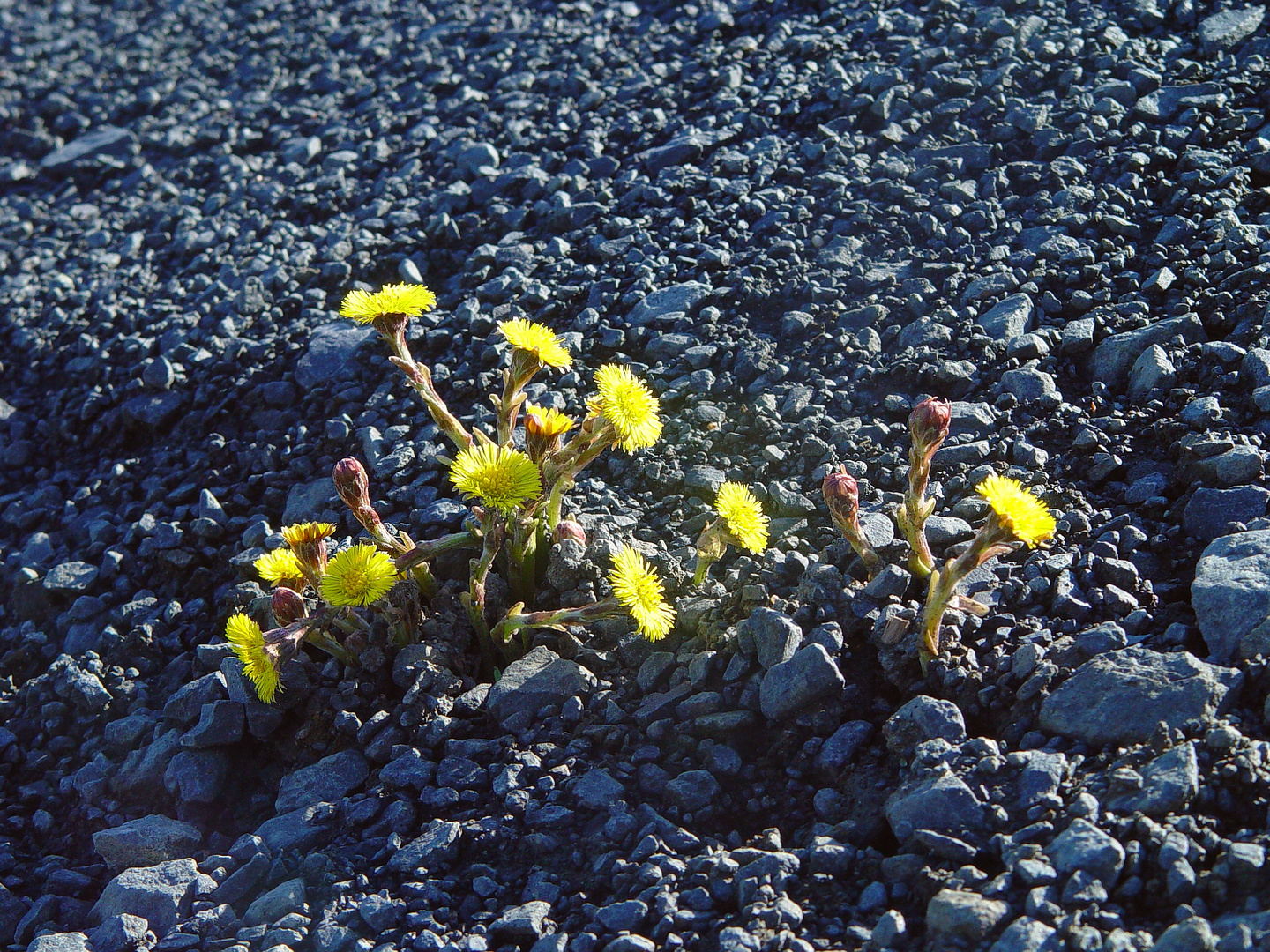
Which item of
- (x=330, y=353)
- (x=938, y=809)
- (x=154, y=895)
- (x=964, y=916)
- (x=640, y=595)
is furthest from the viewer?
(x=330, y=353)

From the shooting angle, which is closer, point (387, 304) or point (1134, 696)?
point (1134, 696)

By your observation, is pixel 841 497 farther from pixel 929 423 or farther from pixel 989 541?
pixel 989 541

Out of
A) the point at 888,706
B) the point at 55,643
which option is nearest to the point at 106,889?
the point at 55,643

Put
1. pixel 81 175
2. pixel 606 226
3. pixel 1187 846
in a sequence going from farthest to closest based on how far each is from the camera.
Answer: pixel 81 175, pixel 606 226, pixel 1187 846

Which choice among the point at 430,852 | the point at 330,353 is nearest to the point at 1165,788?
the point at 430,852

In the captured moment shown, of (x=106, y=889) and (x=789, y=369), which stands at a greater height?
(x=789, y=369)

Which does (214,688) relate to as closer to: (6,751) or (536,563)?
(6,751)
